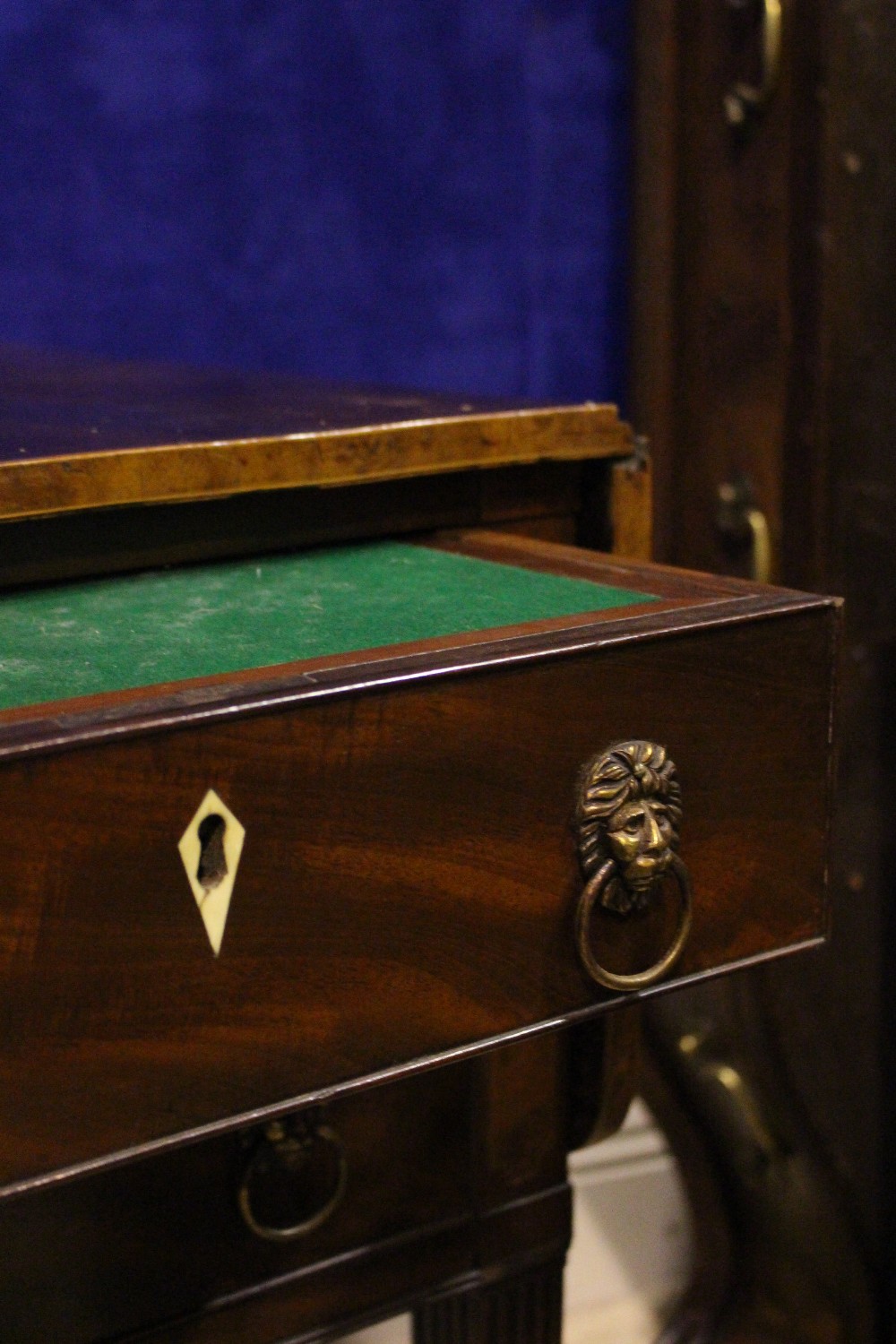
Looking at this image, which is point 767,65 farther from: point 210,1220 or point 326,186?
point 210,1220

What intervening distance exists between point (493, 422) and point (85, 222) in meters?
0.80

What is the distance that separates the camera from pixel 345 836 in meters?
0.56

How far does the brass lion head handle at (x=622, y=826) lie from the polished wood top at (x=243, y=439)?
257 mm

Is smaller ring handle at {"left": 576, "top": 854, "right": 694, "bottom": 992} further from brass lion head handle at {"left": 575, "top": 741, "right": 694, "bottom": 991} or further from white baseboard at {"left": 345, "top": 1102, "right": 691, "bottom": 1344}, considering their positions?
white baseboard at {"left": 345, "top": 1102, "right": 691, "bottom": 1344}

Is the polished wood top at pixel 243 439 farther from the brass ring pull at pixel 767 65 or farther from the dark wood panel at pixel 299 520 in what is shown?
the brass ring pull at pixel 767 65

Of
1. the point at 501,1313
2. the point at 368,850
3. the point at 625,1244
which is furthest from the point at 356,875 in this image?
the point at 625,1244

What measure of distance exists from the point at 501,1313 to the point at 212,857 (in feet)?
1.67

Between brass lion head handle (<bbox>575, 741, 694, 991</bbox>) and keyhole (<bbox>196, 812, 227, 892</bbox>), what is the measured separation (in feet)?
0.49

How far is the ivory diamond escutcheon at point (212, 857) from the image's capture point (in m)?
0.53

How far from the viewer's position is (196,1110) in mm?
556

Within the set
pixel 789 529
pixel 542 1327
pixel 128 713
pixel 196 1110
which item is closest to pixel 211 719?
pixel 128 713

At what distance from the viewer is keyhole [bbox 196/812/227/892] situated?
537 millimetres

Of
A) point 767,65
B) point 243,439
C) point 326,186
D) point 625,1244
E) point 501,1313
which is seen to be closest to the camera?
point 243,439

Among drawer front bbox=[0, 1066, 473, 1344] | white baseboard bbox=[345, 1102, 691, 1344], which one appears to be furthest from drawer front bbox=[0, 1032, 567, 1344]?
white baseboard bbox=[345, 1102, 691, 1344]
